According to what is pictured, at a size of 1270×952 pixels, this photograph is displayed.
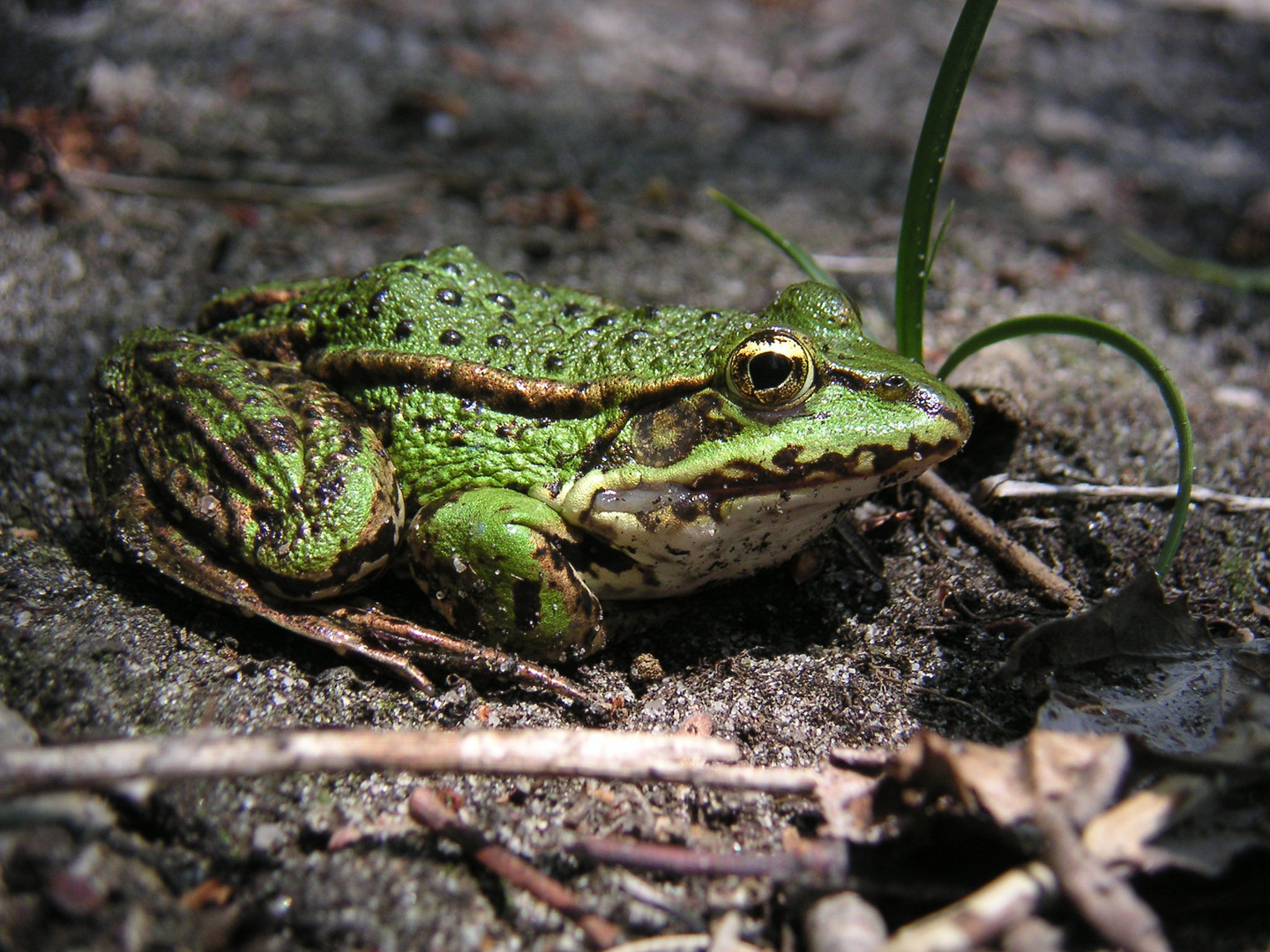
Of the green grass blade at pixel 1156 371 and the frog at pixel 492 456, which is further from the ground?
the green grass blade at pixel 1156 371

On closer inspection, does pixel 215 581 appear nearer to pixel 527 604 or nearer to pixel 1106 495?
pixel 527 604

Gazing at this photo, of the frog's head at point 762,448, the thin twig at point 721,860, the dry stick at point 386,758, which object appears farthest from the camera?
the frog's head at point 762,448

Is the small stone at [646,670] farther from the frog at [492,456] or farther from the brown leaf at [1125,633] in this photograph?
the brown leaf at [1125,633]

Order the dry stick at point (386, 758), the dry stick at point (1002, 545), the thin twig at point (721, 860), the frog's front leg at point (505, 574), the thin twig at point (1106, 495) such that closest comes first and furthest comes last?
1. the dry stick at point (386, 758)
2. the thin twig at point (721, 860)
3. the frog's front leg at point (505, 574)
4. the dry stick at point (1002, 545)
5. the thin twig at point (1106, 495)

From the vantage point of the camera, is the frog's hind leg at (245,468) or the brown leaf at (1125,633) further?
the frog's hind leg at (245,468)

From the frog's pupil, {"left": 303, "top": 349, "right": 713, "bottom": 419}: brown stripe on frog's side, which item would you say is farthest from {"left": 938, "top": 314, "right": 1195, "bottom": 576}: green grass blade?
{"left": 303, "top": 349, "right": 713, "bottom": 419}: brown stripe on frog's side

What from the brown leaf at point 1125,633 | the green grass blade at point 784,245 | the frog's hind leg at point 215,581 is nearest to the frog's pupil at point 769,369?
the green grass blade at point 784,245

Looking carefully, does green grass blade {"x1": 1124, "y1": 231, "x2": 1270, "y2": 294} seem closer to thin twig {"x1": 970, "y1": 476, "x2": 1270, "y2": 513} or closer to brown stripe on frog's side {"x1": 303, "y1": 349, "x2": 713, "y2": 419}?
thin twig {"x1": 970, "y1": 476, "x2": 1270, "y2": 513}

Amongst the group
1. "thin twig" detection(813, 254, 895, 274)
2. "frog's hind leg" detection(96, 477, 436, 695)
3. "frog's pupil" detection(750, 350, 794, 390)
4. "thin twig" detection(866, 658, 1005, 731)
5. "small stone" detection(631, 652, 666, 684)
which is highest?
"thin twig" detection(813, 254, 895, 274)
